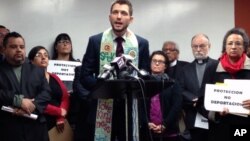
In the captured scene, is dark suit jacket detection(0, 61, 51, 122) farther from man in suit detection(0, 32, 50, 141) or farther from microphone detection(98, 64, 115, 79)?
microphone detection(98, 64, 115, 79)

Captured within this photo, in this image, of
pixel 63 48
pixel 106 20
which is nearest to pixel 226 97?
pixel 63 48

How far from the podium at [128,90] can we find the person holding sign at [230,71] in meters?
1.00

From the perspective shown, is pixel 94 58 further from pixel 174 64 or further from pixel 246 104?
pixel 174 64

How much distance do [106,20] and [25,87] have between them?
270cm

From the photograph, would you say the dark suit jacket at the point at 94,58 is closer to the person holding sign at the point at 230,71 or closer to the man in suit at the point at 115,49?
the man in suit at the point at 115,49

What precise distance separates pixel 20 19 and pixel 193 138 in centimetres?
296

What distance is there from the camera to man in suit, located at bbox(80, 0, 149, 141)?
3.00m

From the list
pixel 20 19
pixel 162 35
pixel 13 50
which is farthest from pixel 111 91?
pixel 162 35

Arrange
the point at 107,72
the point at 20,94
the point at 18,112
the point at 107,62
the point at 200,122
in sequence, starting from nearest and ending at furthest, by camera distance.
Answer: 1. the point at 107,72
2. the point at 107,62
3. the point at 18,112
4. the point at 20,94
5. the point at 200,122

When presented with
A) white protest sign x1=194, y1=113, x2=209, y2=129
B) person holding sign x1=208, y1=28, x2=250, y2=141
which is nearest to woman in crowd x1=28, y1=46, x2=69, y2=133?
white protest sign x1=194, y1=113, x2=209, y2=129

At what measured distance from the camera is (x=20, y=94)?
11.6ft

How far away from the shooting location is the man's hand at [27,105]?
343cm

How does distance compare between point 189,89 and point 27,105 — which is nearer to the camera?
point 27,105

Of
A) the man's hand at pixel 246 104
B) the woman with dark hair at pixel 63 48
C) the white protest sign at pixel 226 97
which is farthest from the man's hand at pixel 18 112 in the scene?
the woman with dark hair at pixel 63 48
